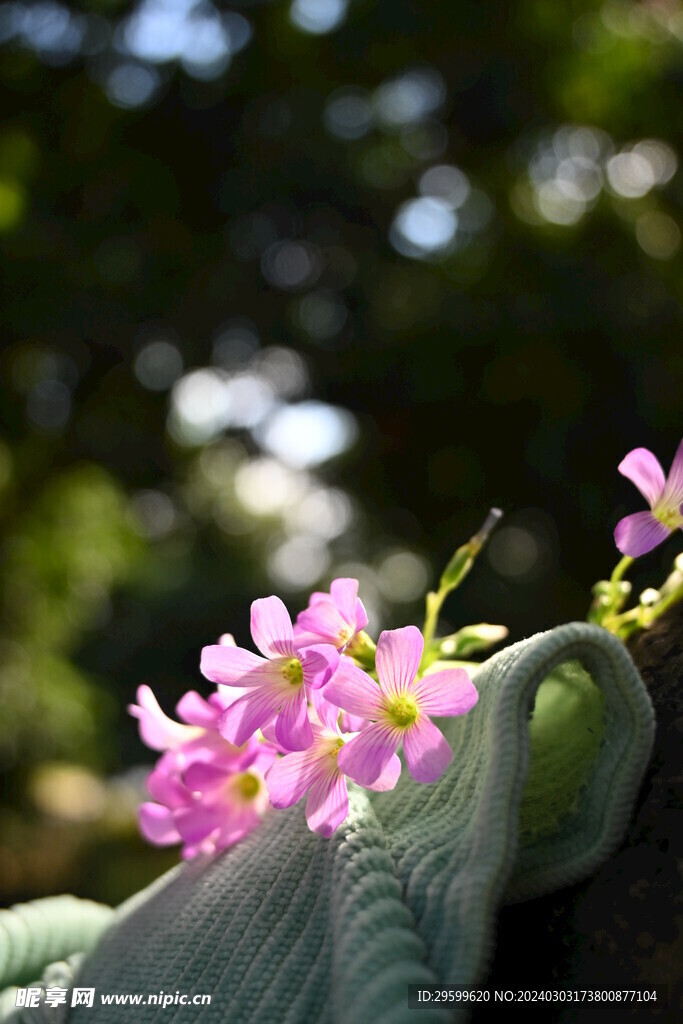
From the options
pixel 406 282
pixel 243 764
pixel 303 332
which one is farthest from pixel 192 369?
pixel 243 764

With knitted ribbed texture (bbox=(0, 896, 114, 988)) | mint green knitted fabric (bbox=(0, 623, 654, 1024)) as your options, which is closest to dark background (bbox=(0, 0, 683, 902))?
knitted ribbed texture (bbox=(0, 896, 114, 988))

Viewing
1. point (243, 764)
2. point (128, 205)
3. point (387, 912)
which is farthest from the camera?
point (128, 205)

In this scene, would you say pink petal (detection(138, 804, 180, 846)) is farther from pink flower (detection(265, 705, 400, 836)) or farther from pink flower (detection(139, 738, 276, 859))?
pink flower (detection(265, 705, 400, 836))

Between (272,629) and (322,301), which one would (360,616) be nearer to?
(272,629)

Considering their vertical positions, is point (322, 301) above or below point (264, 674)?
above

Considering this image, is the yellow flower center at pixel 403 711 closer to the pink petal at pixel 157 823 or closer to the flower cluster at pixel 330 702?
the flower cluster at pixel 330 702

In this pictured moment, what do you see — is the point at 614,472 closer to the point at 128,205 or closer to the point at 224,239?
the point at 224,239

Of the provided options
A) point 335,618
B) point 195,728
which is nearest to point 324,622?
point 335,618

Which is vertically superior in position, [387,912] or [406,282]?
[406,282]
